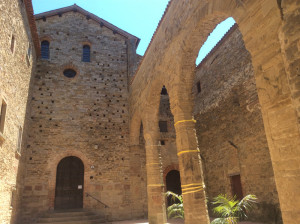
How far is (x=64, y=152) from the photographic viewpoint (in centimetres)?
1192

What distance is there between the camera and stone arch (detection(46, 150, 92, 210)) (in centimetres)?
1106

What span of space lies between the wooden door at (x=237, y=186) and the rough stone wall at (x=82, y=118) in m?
4.40

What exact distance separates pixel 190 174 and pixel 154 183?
3114mm

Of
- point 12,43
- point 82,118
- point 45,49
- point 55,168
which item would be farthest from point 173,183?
point 45,49

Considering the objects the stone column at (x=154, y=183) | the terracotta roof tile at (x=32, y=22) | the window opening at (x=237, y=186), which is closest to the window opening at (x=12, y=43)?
the terracotta roof tile at (x=32, y=22)

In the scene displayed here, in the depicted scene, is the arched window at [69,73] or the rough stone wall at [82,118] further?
the arched window at [69,73]

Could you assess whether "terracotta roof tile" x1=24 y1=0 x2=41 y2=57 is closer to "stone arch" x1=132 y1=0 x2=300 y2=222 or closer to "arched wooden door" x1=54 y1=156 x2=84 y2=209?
"arched wooden door" x1=54 y1=156 x2=84 y2=209

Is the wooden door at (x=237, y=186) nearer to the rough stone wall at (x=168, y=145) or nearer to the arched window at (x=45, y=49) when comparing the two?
the rough stone wall at (x=168, y=145)

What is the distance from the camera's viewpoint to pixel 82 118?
1277cm

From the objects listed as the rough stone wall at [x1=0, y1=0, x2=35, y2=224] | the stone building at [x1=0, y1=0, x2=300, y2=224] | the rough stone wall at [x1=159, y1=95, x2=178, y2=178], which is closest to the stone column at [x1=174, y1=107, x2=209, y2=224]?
the stone building at [x1=0, y1=0, x2=300, y2=224]

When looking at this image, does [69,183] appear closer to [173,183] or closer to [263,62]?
[173,183]

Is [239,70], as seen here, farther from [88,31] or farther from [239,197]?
[88,31]

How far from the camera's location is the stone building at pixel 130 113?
6469 millimetres

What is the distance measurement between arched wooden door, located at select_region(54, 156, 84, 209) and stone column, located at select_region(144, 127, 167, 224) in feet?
13.2
